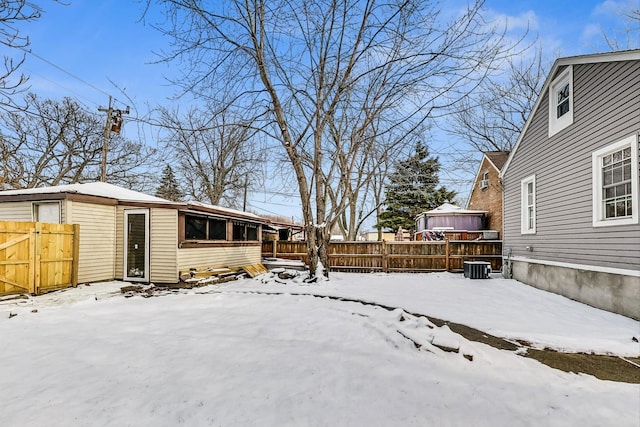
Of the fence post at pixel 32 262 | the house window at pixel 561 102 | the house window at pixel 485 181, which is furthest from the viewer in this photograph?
the house window at pixel 485 181

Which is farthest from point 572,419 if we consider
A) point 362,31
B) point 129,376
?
point 362,31

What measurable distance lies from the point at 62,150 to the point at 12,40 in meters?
19.0

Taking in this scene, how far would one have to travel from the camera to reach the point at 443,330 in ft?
14.5

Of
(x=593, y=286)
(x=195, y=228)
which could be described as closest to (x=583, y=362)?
(x=593, y=286)

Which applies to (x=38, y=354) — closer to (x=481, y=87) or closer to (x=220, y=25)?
(x=220, y=25)

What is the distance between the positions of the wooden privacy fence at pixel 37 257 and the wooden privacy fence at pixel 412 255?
25.8 feet

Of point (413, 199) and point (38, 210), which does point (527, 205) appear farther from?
point (413, 199)

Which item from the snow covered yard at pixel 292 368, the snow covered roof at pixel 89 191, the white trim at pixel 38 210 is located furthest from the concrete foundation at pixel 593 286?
the white trim at pixel 38 210

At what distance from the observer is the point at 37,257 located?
728 cm

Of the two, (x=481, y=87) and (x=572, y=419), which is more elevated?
(x=481, y=87)

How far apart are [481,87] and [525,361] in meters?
7.06

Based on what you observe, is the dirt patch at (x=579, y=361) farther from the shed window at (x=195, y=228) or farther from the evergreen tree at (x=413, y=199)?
the evergreen tree at (x=413, y=199)

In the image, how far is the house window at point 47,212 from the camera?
8416 millimetres

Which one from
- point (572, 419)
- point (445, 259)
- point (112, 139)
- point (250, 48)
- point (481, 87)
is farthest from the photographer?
point (112, 139)
